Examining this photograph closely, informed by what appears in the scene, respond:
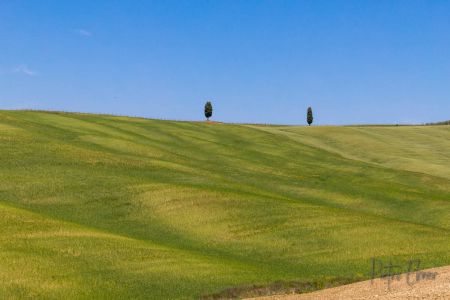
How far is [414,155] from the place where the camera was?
288 ft

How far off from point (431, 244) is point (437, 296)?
1524 centimetres

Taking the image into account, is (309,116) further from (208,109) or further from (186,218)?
(186,218)

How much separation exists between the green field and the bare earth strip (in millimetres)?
2430

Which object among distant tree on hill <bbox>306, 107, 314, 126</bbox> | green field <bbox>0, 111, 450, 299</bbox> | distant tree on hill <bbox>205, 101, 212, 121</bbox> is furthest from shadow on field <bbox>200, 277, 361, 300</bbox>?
distant tree on hill <bbox>306, 107, 314, 126</bbox>

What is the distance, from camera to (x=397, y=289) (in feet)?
75.3

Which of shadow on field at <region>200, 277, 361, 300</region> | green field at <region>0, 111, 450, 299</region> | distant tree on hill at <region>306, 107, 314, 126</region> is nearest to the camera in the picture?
shadow on field at <region>200, 277, 361, 300</region>

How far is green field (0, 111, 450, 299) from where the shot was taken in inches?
1082

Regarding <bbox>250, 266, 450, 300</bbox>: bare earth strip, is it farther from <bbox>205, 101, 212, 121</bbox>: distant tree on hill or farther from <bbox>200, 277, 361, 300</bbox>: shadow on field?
<bbox>205, 101, 212, 121</bbox>: distant tree on hill

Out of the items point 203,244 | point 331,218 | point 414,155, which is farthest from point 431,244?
point 414,155

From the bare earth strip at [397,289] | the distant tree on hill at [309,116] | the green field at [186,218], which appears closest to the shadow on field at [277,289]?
the green field at [186,218]

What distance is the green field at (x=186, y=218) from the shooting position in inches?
1082

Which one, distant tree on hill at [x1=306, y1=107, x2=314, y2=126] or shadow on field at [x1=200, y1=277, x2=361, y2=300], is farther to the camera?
distant tree on hill at [x1=306, y1=107, x2=314, y2=126]

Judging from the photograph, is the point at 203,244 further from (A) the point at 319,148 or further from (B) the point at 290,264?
(A) the point at 319,148

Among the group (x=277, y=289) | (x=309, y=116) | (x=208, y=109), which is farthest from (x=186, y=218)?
(x=309, y=116)
